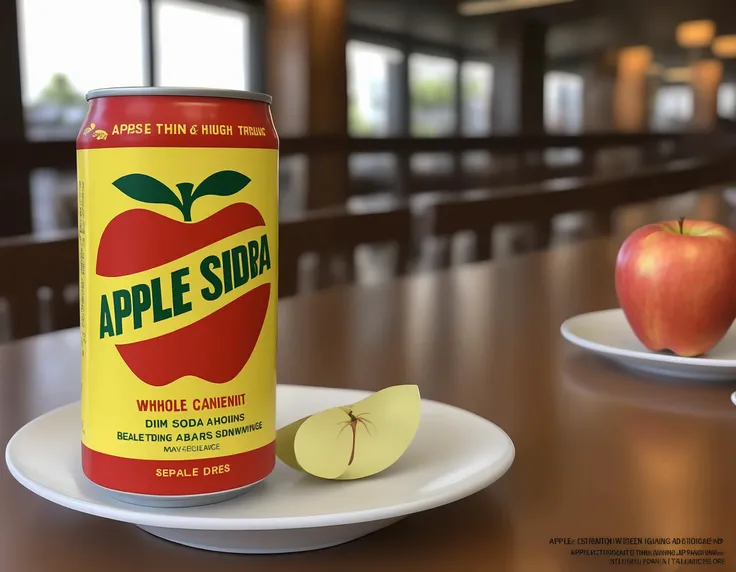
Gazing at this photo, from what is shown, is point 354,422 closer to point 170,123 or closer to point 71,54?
point 170,123

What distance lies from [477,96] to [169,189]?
9.15 m

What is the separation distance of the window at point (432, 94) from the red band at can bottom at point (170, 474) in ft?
26.8

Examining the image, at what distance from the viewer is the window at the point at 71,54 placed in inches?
177

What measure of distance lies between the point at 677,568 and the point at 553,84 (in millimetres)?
9906

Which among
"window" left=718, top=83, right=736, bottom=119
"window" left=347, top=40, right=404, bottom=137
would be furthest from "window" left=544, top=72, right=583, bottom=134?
"window" left=347, top=40, right=404, bottom=137

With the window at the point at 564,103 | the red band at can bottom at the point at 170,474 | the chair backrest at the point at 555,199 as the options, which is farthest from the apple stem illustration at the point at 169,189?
the window at the point at 564,103

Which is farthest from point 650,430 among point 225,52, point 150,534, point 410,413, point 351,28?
point 351,28

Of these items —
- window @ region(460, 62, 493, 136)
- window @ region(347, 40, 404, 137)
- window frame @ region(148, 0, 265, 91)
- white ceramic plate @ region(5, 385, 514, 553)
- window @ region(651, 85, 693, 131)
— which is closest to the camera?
white ceramic plate @ region(5, 385, 514, 553)

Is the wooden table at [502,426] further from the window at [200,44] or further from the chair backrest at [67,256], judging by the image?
the window at [200,44]

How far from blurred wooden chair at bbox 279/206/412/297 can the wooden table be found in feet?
2.07

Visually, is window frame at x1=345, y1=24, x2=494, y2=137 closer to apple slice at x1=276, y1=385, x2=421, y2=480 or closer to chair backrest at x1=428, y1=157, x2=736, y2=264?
chair backrest at x1=428, y1=157, x2=736, y2=264

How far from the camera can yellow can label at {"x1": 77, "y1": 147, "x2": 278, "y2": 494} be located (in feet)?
1.20

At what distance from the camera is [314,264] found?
2.10 metres

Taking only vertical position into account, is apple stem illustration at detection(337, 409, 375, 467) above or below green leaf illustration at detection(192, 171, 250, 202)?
below
